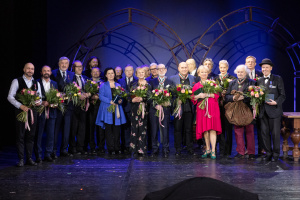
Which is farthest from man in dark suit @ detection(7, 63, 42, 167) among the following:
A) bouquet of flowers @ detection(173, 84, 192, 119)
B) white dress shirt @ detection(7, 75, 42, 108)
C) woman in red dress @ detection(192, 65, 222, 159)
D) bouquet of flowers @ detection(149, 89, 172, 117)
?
woman in red dress @ detection(192, 65, 222, 159)

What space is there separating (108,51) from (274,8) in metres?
4.89

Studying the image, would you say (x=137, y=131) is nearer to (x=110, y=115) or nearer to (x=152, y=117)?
(x=152, y=117)

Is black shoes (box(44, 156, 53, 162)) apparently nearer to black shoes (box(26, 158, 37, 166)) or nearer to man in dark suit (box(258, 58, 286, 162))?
black shoes (box(26, 158, 37, 166))

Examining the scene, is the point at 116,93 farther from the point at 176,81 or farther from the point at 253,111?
the point at 253,111

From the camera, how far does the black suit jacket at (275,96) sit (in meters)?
5.98

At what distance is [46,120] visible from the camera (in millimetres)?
6141

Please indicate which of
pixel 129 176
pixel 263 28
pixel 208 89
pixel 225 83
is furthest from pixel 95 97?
pixel 263 28

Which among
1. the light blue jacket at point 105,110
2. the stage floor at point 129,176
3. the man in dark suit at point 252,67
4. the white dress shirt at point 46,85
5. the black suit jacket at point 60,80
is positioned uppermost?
the man in dark suit at point 252,67

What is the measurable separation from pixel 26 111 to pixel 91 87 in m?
1.38

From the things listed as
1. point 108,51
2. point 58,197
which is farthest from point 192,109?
point 108,51

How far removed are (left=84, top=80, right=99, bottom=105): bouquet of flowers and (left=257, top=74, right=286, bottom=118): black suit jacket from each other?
279 cm

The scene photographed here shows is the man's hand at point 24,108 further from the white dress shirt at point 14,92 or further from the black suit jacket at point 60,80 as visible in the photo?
the black suit jacket at point 60,80

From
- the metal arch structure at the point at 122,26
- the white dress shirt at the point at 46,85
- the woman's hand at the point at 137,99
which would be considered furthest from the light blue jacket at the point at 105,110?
the metal arch structure at the point at 122,26

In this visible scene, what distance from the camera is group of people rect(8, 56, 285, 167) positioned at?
607cm
